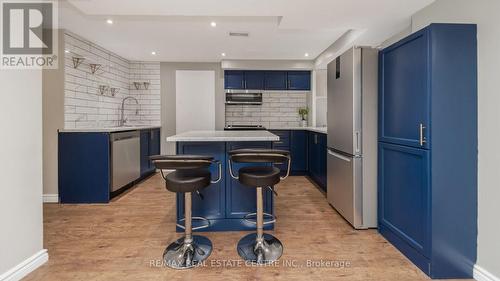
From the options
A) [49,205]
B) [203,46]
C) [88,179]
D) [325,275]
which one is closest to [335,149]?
[325,275]

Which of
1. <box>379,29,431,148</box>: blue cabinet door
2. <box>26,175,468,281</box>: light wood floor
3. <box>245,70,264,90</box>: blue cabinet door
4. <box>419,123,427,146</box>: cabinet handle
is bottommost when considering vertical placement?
<box>26,175,468,281</box>: light wood floor

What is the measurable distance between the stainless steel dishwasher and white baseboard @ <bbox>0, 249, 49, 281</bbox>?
1.74 m

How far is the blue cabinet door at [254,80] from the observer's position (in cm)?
584

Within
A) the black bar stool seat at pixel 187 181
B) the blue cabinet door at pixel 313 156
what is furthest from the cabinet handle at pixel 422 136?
the blue cabinet door at pixel 313 156

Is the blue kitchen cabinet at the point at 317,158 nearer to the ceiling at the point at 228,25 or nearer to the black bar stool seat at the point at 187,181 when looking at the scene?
the ceiling at the point at 228,25

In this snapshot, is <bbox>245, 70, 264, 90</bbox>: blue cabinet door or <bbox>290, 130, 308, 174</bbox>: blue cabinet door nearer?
<bbox>290, 130, 308, 174</bbox>: blue cabinet door

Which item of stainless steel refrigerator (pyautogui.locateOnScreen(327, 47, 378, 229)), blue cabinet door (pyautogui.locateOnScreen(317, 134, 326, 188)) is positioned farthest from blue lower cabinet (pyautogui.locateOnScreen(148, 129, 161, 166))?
stainless steel refrigerator (pyautogui.locateOnScreen(327, 47, 378, 229))

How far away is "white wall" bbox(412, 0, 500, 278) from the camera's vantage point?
5.98 ft

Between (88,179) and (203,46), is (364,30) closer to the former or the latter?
(203,46)

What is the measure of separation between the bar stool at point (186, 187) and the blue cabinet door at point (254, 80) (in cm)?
374

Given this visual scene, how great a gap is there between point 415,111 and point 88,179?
372 centimetres

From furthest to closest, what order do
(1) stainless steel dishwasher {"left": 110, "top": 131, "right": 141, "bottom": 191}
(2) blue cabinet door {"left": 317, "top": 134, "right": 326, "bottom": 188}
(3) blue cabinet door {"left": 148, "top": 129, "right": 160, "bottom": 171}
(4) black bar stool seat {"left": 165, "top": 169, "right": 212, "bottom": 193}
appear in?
(3) blue cabinet door {"left": 148, "top": 129, "right": 160, "bottom": 171}, (2) blue cabinet door {"left": 317, "top": 134, "right": 326, "bottom": 188}, (1) stainless steel dishwasher {"left": 110, "top": 131, "right": 141, "bottom": 191}, (4) black bar stool seat {"left": 165, "top": 169, "right": 212, "bottom": 193}

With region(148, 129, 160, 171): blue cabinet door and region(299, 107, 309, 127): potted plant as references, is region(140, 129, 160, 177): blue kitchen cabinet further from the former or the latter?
region(299, 107, 309, 127): potted plant

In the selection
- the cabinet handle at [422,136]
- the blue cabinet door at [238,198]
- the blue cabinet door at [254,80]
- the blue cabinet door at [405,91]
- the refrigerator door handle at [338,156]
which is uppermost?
the blue cabinet door at [254,80]
